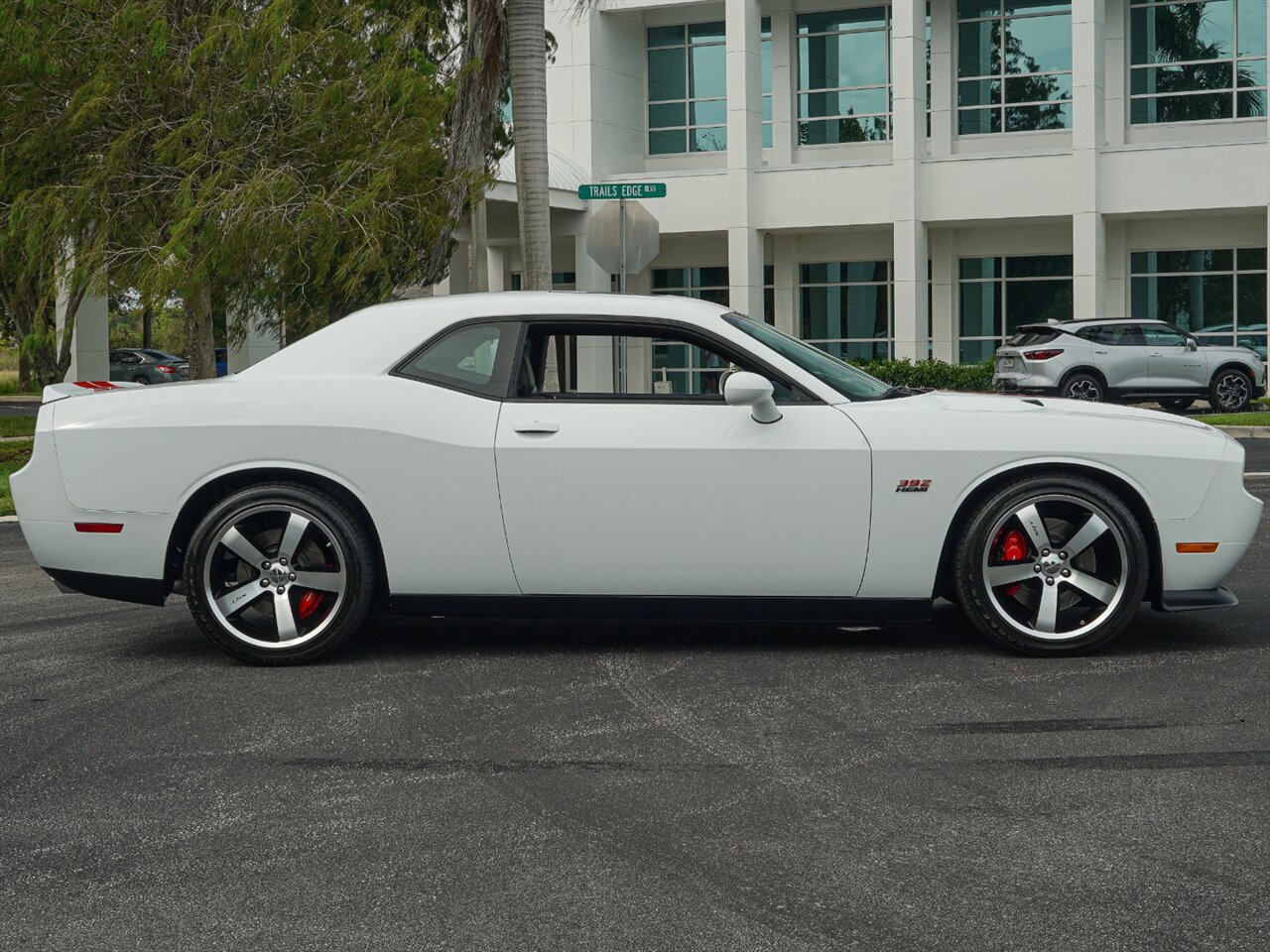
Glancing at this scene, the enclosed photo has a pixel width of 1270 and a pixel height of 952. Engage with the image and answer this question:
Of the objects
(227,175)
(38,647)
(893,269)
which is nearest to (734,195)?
(893,269)

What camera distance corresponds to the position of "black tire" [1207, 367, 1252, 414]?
28.7 m

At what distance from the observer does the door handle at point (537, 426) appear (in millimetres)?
6828

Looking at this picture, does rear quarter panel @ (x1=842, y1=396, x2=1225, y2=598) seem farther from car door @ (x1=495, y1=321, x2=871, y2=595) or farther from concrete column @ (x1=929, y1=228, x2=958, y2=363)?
concrete column @ (x1=929, y1=228, x2=958, y2=363)

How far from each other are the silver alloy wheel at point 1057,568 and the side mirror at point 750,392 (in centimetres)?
104

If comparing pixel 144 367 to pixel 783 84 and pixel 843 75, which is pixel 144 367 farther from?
pixel 843 75

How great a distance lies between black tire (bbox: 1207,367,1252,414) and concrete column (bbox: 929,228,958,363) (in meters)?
9.54

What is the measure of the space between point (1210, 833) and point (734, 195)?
107 ft

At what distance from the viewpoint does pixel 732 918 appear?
3.93 meters

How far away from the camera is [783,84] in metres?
38.6

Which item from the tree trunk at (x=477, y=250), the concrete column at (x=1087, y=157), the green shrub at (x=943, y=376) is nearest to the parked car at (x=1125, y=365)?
the green shrub at (x=943, y=376)

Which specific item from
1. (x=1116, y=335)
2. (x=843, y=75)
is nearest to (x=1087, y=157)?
(x=843, y=75)

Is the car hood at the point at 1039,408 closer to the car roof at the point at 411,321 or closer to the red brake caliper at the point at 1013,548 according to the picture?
the red brake caliper at the point at 1013,548

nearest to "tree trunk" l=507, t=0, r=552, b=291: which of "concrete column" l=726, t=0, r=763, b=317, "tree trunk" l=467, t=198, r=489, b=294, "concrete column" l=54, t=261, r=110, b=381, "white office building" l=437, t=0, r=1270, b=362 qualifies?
"tree trunk" l=467, t=198, r=489, b=294

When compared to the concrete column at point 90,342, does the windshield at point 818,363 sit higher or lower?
lower
